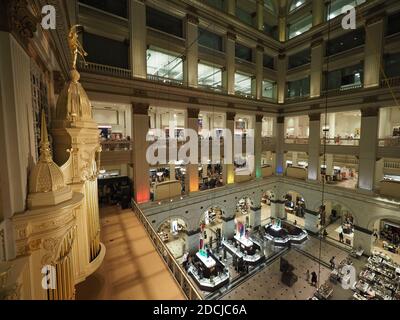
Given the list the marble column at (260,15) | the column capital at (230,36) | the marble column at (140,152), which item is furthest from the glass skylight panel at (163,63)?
the marble column at (260,15)

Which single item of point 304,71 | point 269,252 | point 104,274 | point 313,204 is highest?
point 304,71

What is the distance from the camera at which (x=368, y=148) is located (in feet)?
40.9

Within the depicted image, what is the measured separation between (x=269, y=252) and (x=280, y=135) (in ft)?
35.0

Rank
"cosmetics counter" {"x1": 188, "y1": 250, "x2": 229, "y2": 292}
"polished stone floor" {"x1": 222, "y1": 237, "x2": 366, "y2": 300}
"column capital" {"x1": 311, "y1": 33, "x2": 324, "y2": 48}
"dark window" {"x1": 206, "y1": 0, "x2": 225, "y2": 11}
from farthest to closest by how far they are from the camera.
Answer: "column capital" {"x1": 311, "y1": 33, "x2": 324, "y2": 48} → "dark window" {"x1": 206, "y1": 0, "x2": 225, "y2": 11} → "cosmetics counter" {"x1": 188, "y1": 250, "x2": 229, "y2": 292} → "polished stone floor" {"x1": 222, "y1": 237, "x2": 366, "y2": 300}

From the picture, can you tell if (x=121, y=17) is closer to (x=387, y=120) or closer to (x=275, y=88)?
(x=275, y=88)

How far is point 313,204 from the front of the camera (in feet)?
51.5

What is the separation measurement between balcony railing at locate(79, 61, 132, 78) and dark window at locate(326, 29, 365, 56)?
43.2 feet

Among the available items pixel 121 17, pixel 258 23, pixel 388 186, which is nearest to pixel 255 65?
pixel 258 23

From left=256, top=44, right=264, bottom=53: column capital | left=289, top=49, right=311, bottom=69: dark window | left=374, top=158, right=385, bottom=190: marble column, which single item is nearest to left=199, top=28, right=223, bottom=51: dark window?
left=256, top=44, right=264, bottom=53: column capital

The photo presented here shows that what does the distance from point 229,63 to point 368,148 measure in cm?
1121

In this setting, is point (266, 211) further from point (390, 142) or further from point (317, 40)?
point (317, 40)

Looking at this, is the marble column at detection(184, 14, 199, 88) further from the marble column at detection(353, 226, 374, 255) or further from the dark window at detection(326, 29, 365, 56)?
the marble column at detection(353, 226, 374, 255)

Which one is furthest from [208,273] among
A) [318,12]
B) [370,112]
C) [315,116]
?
[318,12]

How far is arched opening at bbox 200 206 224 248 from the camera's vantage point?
14.6m
